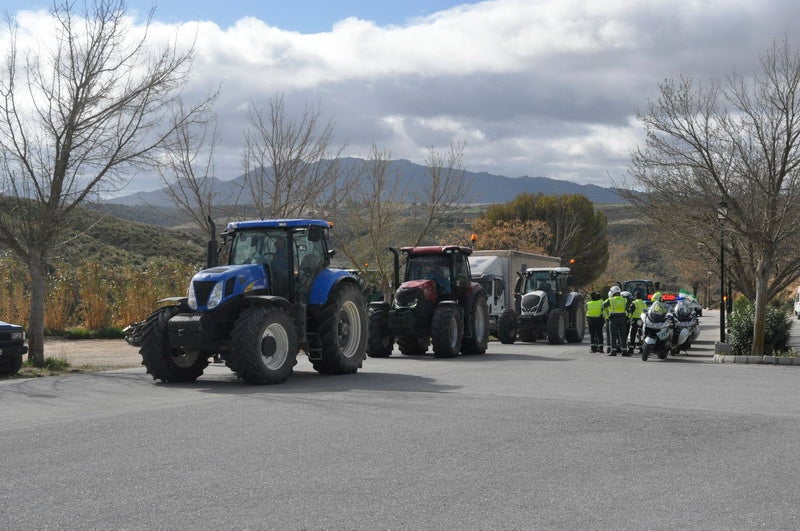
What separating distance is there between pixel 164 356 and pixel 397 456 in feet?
23.6

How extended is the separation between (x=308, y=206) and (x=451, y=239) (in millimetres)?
27987

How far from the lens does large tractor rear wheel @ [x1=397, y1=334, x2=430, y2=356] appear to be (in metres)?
22.5

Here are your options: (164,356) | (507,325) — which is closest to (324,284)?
(164,356)

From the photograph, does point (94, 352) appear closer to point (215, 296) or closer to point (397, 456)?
point (215, 296)

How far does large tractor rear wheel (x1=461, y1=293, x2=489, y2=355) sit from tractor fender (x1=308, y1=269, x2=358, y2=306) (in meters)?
7.30

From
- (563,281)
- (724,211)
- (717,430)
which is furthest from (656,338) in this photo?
(717,430)

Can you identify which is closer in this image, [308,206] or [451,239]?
[308,206]

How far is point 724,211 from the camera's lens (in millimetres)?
21516

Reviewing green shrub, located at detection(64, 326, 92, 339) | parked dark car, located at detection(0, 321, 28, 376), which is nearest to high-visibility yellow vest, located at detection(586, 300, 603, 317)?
green shrub, located at detection(64, 326, 92, 339)

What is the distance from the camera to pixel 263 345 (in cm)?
1435

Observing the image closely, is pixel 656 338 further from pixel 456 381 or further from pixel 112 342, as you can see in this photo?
pixel 112 342

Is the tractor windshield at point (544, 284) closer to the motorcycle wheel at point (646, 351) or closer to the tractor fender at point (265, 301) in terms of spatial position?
the motorcycle wheel at point (646, 351)

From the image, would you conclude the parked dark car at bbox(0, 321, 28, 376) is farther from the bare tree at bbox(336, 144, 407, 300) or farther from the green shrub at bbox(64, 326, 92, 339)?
the bare tree at bbox(336, 144, 407, 300)

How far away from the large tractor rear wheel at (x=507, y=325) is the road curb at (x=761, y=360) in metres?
7.78
